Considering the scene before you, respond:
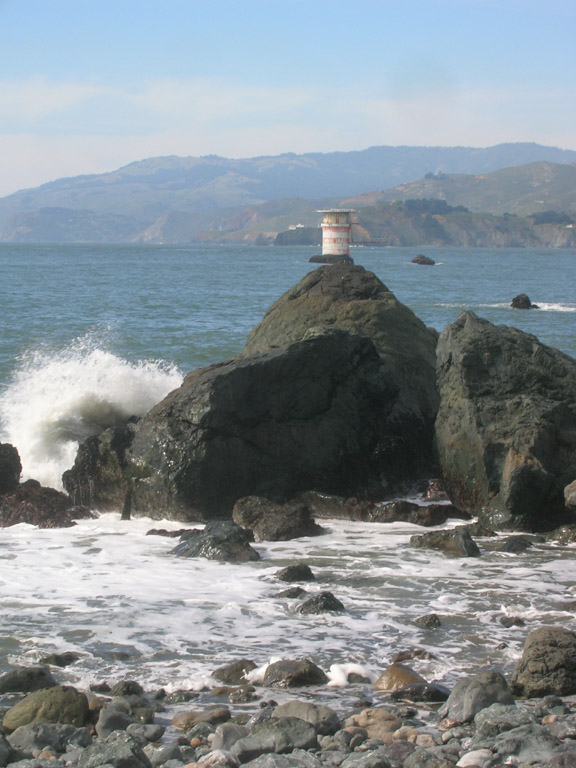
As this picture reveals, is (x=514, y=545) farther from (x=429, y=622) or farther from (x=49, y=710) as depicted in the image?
(x=49, y=710)

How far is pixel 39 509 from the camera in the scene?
35.1 feet

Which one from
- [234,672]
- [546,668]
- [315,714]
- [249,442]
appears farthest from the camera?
[249,442]

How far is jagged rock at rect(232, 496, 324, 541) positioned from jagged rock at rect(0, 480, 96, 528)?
1.97m

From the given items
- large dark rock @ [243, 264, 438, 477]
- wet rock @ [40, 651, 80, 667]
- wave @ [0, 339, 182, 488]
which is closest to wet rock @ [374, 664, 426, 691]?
wet rock @ [40, 651, 80, 667]

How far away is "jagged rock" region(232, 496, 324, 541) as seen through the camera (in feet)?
31.6

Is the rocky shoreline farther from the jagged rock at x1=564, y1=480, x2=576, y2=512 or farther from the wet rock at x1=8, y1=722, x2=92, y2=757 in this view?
the jagged rock at x1=564, y1=480, x2=576, y2=512

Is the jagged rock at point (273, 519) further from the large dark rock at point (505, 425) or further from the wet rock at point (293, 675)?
the wet rock at point (293, 675)

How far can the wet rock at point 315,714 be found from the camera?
517 centimetres

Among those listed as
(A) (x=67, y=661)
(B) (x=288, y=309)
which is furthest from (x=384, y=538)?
(B) (x=288, y=309)

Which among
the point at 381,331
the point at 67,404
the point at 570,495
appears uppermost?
the point at 381,331

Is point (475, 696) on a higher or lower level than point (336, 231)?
lower

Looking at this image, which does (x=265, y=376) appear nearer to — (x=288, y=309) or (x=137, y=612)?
(x=288, y=309)

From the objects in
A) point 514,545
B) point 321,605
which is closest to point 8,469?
point 321,605

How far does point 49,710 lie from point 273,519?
4.71 meters
